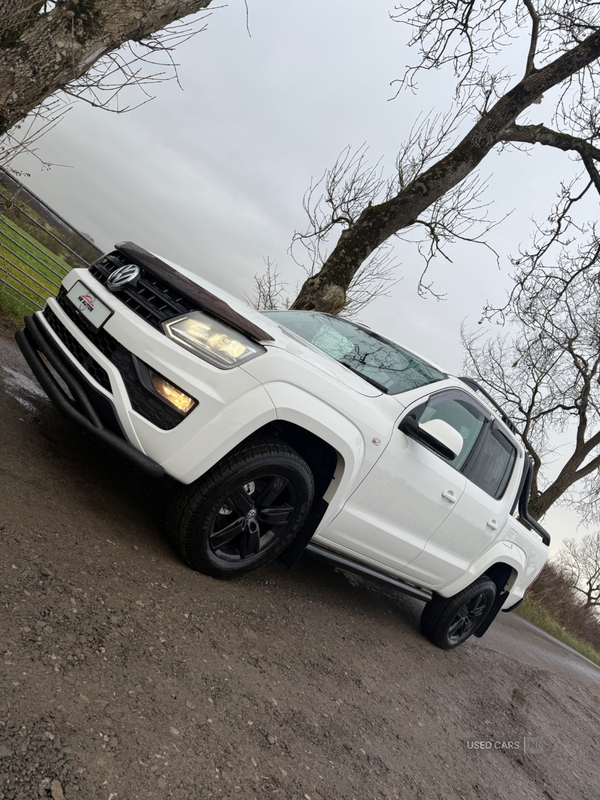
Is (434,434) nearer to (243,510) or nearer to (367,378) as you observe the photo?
(367,378)

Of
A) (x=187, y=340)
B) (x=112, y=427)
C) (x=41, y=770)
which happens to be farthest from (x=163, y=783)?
(x=187, y=340)

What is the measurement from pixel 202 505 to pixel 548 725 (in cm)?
409

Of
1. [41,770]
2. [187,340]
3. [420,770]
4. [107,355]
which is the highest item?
[187,340]

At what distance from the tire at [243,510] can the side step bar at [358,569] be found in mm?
310

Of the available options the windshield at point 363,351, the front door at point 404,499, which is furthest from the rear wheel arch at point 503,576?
the windshield at point 363,351

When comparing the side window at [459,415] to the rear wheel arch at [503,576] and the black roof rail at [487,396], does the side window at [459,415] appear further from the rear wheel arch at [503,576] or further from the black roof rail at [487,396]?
the rear wheel arch at [503,576]

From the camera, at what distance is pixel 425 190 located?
9125 mm

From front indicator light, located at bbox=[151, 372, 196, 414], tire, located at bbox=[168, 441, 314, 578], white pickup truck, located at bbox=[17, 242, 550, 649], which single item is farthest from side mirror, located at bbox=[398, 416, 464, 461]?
front indicator light, located at bbox=[151, 372, 196, 414]

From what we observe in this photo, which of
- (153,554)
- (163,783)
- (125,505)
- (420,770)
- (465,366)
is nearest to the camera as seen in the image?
(163,783)

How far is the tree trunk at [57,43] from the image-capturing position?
13.5ft

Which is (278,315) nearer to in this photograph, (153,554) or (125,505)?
(125,505)

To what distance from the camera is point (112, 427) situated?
10.5 ft

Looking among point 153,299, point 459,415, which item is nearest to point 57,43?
point 153,299

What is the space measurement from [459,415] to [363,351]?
93 centimetres
